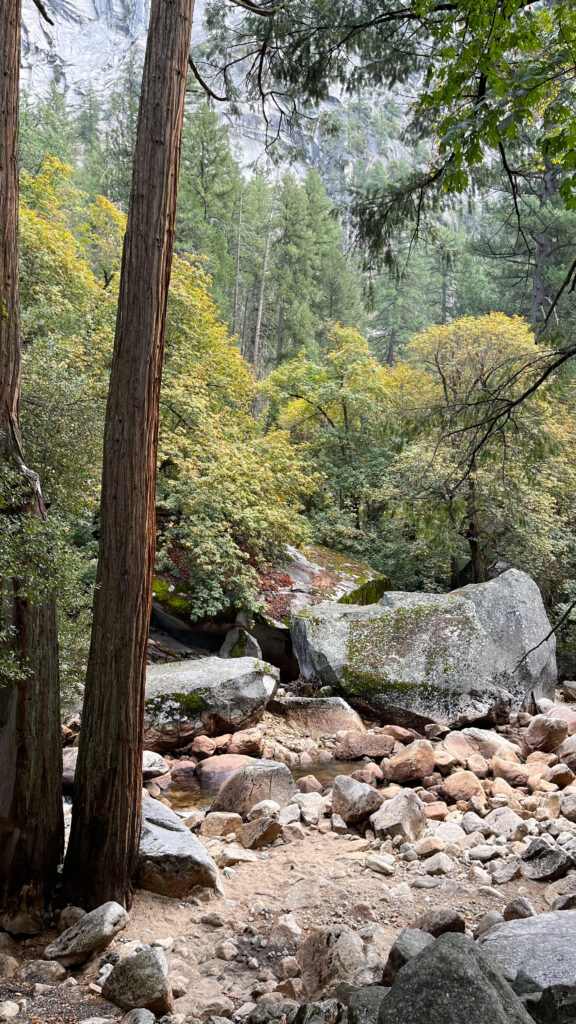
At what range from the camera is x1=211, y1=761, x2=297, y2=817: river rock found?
5.73 m

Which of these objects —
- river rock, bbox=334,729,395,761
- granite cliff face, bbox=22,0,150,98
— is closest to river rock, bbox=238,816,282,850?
river rock, bbox=334,729,395,761

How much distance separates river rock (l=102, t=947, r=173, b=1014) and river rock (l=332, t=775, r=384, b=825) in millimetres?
2814

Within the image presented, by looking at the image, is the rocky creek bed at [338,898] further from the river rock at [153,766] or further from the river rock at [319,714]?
the river rock at [319,714]

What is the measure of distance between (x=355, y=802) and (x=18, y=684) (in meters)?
3.31

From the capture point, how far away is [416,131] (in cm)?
559

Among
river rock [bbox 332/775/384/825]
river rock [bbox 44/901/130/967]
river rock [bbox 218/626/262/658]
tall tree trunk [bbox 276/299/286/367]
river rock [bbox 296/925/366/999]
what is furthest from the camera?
tall tree trunk [bbox 276/299/286/367]

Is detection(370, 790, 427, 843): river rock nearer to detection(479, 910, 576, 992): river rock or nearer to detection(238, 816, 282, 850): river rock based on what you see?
detection(238, 816, 282, 850): river rock

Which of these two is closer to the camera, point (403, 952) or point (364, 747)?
point (403, 952)

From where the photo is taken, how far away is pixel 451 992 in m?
2.08

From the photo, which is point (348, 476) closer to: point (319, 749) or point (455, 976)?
point (319, 749)

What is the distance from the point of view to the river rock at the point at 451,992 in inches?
79.7

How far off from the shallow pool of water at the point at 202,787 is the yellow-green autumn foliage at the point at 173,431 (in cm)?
166

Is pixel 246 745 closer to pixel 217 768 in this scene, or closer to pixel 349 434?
pixel 217 768

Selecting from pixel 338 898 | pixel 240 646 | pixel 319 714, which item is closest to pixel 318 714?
pixel 319 714
